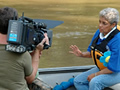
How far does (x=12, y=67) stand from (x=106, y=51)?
860mm

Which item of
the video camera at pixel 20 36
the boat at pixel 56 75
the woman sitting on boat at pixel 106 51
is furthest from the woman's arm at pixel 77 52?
the video camera at pixel 20 36

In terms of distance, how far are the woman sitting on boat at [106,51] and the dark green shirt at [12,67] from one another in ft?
2.32

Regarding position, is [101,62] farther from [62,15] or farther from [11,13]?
[62,15]

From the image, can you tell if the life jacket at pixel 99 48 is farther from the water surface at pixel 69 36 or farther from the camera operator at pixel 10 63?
the water surface at pixel 69 36

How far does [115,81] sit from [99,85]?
0.13m

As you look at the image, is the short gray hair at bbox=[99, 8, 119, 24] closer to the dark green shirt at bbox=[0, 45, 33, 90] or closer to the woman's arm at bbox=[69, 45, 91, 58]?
the woman's arm at bbox=[69, 45, 91, 58]

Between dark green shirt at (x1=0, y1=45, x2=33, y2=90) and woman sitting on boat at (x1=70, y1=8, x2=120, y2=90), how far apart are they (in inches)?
27.8

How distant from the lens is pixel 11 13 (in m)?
1.72

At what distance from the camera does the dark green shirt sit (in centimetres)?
173

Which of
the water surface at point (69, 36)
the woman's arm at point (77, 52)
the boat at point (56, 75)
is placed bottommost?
the water surface at point (69, 36)

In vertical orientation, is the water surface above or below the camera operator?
below

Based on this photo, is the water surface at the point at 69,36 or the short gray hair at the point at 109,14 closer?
the short gray hair at the point at 109,14

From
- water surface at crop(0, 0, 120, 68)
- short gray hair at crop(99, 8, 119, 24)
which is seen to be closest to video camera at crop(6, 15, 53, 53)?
short gray hair at crop(99, 8, 119, 24)

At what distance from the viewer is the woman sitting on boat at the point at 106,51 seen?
223 centimetres
